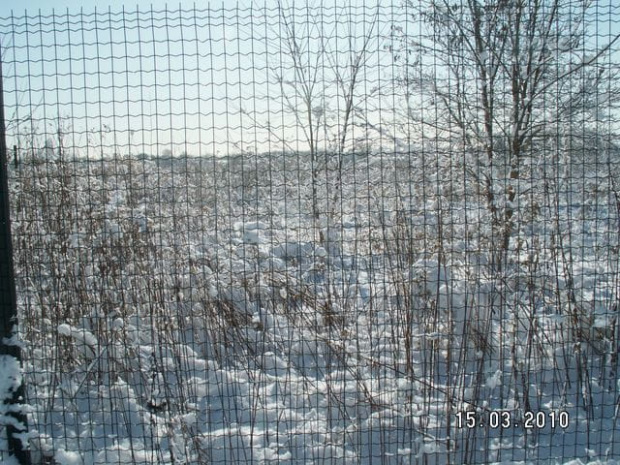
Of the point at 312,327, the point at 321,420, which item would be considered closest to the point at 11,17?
the point at 312,327

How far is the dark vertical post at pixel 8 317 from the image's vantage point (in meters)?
2.68

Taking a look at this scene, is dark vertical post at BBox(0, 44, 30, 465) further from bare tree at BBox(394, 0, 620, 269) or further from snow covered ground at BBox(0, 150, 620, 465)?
bare tree at BBox(394, 0, 620, 269)

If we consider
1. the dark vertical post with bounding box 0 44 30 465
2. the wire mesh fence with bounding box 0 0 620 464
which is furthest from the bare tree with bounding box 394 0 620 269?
the dark vertical post with bounding box 0 44 30 465

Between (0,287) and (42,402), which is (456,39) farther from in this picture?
(42,402)

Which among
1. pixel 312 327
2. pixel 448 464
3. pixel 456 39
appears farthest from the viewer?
pixel 312 327

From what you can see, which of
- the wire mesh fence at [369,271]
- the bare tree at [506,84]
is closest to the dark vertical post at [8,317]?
the wire mesh fence at [369,271]

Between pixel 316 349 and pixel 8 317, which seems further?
pixel 316 349

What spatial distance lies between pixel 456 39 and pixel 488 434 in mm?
2371

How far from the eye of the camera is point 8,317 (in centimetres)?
272

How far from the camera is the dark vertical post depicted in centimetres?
268

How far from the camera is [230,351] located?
4.17 meters

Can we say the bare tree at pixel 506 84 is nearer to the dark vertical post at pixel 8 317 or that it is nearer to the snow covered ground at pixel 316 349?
Answer: the snow covered ground at pixel 316 349

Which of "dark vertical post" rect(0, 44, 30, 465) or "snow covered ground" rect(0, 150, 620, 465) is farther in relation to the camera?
"snow covered ground" rect(0, 150, 620, 465)

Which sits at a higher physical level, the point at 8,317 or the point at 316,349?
the point at 8,317
